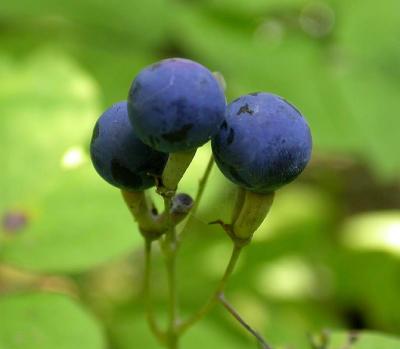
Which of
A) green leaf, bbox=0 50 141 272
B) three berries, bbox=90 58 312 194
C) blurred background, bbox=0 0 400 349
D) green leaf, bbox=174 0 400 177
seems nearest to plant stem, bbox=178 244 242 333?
three berries, bbox=90 58 312 194

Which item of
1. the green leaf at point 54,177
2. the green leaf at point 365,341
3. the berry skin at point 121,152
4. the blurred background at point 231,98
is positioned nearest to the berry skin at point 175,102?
the berry skin at point 121,152

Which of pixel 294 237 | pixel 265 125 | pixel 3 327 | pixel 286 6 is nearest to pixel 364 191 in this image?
pixel 294 237

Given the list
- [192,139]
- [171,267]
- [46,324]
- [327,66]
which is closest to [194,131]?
[192,139]

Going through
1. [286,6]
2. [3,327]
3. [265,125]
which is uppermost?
[265,125]

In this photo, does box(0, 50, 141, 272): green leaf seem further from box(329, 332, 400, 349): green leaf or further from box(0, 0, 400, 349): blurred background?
box(329, 332, 400, 349): green leaf

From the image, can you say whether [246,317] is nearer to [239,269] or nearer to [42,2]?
[239,269]

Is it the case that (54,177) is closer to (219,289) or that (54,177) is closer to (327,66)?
(219,289)

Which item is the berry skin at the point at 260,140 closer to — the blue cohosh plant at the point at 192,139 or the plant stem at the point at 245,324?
the blue cohosh plant at the point at 192,139

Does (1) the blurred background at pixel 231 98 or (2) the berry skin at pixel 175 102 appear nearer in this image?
(2) the berry skin at pixel 175 102
